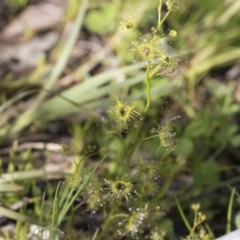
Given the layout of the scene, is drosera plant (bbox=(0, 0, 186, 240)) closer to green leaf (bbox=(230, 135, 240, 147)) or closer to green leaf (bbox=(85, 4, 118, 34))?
green leaf (bbox=(230, 135, 240, 147))

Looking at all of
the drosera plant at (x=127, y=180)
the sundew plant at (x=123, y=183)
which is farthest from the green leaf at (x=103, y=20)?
the drosera plant at (x=127, y=180)

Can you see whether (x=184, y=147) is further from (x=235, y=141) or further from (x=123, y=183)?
(x=123, y=183)

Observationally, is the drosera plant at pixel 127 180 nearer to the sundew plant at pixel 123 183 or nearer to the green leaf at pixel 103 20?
the sundew plant at pixel 123 183

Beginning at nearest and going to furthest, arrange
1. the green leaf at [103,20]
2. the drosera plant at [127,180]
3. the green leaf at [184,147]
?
the drosera plant at [127,180]
the green leaf at [184,147]
the green leaf at [103,20]

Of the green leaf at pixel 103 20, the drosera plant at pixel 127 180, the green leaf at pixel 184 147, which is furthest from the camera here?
the green leaf at pixel 103 20

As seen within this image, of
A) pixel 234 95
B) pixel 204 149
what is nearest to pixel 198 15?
pixel 234 95

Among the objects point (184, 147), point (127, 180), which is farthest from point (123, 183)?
point (184, 147)

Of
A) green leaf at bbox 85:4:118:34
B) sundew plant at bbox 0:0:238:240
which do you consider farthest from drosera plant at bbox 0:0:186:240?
green leaf at bbox 85:4:118:34

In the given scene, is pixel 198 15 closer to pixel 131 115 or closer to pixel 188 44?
pixel 188 44
